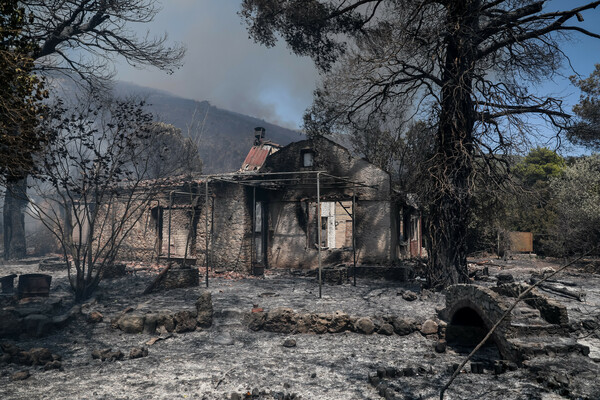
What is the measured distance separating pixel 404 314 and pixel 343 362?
126 inches

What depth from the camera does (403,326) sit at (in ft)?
26.2

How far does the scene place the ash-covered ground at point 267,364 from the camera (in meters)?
5.21

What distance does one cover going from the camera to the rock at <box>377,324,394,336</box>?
313 inches

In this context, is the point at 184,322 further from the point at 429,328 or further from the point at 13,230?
the point at 13,230

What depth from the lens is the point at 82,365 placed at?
613 cm

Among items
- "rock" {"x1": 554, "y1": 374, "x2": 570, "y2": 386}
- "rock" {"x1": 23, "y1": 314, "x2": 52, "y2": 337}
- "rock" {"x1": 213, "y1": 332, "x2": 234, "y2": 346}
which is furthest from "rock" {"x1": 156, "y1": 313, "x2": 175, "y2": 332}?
"rock" {"x1": 554, "y1": 374, "x2": 570, "y2": 386}

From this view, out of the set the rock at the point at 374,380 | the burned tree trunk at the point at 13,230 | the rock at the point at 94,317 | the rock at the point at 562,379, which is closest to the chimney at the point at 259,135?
the burned tree trunk at the point at 13,230

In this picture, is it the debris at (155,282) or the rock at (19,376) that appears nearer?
the rock at (19,376)

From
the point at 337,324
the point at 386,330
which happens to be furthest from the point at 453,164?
the point at 337,324

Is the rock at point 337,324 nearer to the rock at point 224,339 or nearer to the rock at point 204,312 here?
the rock at point 224,339

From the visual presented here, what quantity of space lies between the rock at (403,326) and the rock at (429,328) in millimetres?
224

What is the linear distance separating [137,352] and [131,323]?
154 cm

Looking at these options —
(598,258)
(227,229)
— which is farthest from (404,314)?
(598,258)

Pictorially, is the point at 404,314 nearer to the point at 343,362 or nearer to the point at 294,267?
the point at 343,362
